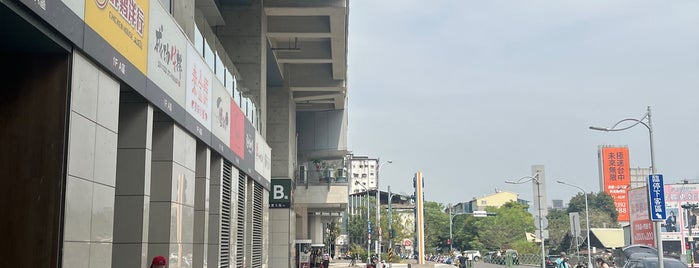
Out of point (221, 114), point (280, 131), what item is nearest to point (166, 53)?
point (221, 114)

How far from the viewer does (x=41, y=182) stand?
8867mm

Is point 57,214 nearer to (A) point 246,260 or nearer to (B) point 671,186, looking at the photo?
(A) point 246,260

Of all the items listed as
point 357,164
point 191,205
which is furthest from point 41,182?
point 357,164

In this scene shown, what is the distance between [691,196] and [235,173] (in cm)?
6635

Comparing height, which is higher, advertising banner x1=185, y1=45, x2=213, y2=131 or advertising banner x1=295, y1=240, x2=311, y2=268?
advertising banner x1=185, y1=45, x2=213, y2=131

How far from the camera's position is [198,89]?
16.2 m

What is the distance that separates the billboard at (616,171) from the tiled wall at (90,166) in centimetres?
16423

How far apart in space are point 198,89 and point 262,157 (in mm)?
Answer: 12581

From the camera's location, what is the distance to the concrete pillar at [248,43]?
27484mm

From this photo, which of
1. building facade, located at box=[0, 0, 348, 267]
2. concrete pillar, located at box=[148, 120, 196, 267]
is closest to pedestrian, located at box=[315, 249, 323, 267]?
building facade, located at box=[0, 0, 348, 267]

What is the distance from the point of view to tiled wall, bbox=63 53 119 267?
9.17 metres

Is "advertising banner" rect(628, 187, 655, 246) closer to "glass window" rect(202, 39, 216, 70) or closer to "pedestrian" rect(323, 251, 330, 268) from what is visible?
"pedestrian" rect(323, 251, 330, 268)

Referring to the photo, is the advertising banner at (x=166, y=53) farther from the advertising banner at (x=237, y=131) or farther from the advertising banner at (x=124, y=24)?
the advertising banner at (x=237, y=131)

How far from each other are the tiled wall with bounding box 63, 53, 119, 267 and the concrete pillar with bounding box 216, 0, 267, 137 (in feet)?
54.4
